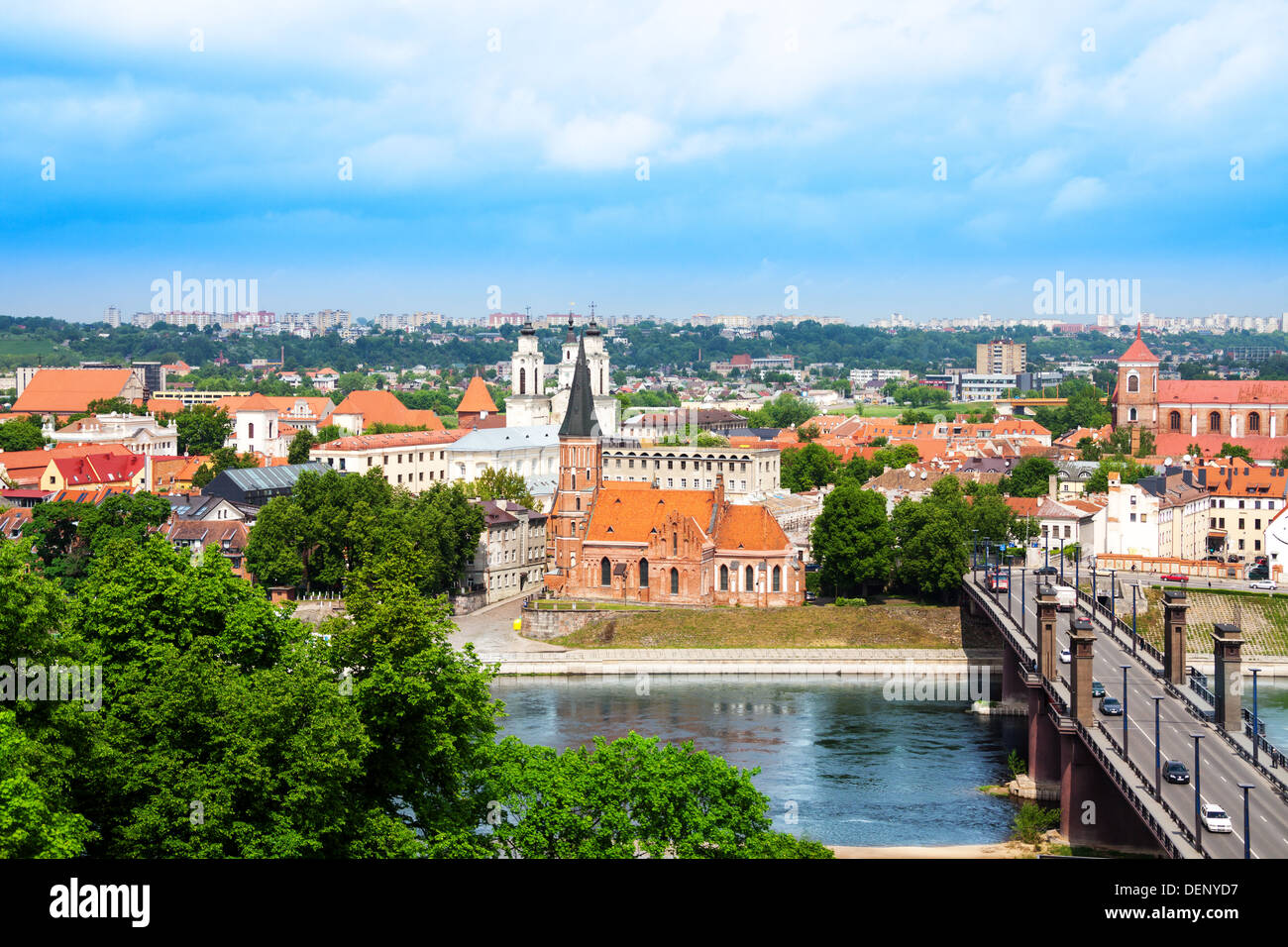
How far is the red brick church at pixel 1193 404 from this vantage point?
10125 cm

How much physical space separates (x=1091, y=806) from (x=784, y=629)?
21.6m

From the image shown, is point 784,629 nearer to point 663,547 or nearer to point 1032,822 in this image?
point 663,547

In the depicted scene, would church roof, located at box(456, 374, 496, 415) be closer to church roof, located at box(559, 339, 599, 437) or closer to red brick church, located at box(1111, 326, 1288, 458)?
red brick church, located at box(1111, 326, 1288, 458)

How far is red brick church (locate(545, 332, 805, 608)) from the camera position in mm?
52438

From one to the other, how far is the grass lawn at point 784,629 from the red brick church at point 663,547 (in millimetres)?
1634

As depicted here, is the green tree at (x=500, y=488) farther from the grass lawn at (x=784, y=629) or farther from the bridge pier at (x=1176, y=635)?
the bridge pier at (x=1176, y=635)

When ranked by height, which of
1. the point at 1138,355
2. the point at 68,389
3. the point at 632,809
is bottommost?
the point at 632,809

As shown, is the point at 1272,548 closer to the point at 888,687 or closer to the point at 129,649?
the point at 888,687

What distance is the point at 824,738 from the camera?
3706 cm

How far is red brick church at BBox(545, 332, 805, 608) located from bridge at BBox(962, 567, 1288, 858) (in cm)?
1426

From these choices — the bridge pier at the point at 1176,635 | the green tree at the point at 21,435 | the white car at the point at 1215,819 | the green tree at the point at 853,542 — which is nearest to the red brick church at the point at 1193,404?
the green tree at the point at 853,542

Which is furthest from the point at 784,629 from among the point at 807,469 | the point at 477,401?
the point at 477,401
